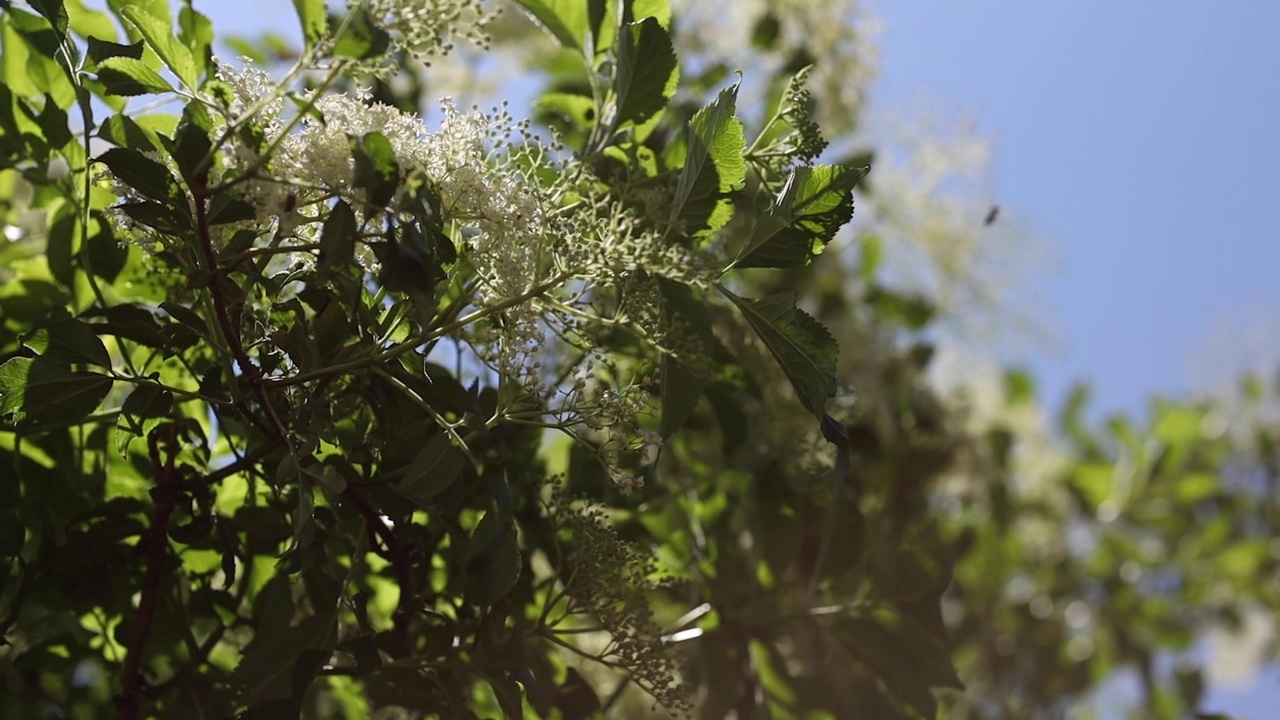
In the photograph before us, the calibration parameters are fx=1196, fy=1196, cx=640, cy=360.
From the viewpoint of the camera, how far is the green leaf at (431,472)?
0.50m

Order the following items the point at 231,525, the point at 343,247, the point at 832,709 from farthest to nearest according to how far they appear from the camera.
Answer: the point at 832,709 → the point at 231,525 → the point at 343,247

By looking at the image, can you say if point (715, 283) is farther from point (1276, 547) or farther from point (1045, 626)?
point (1276, 547)

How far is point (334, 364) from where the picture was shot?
0.53m

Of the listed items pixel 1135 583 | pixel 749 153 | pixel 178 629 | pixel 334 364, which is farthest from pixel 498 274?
pixel 1135 583

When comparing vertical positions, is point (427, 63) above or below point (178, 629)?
above

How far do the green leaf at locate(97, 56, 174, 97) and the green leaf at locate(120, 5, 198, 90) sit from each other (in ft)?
0.04

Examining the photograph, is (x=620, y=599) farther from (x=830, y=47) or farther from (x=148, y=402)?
(x=830, y=47)

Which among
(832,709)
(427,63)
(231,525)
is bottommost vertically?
(832,709)

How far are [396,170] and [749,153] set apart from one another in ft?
0.87

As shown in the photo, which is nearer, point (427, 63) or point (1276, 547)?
point (427, 63)

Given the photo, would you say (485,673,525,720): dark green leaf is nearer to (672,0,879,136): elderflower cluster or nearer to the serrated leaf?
the serrated leaf

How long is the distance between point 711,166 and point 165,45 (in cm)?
24

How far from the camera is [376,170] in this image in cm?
45

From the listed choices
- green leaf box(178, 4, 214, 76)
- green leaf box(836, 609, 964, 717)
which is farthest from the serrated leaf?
green leaf box(836, 609, 964, 717)
